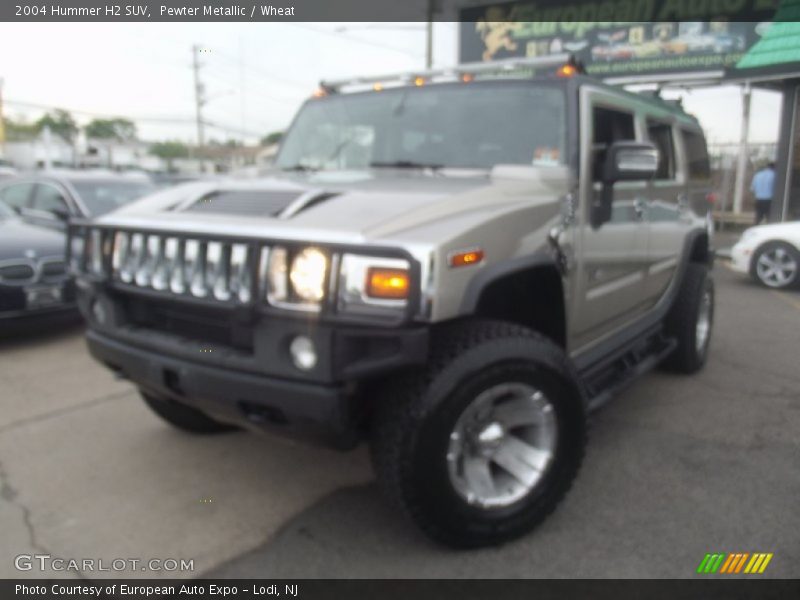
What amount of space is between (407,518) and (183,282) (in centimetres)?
126

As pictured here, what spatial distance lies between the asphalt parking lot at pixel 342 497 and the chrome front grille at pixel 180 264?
67 centimetres

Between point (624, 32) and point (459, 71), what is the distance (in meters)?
16.2

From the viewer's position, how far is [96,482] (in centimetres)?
325

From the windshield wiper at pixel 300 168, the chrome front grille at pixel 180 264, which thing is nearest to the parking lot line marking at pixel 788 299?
the windshield wiper at pixel 300 168

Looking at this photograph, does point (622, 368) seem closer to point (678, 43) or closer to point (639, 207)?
point (639, 207)

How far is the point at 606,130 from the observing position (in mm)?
3518

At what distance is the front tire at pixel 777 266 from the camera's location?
8505mm

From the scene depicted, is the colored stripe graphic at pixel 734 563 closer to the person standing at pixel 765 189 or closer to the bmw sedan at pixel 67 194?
the bmw sedan at pixel 67 194

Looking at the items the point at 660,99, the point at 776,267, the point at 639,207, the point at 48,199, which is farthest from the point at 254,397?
the point at 776,267

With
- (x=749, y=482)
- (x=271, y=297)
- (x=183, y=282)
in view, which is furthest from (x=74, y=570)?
(x=749, y=482)

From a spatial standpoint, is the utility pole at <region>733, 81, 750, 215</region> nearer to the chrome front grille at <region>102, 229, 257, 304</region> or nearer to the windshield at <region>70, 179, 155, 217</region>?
the windshield at <region>70, 179, 155, 217</region>

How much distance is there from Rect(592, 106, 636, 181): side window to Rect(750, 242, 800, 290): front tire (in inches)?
237

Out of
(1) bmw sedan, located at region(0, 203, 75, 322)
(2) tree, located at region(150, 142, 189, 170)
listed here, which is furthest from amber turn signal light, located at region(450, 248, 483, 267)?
(2) tree, located at region(150, 142, 189, 170)

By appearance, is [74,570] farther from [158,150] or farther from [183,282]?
[158,150]
